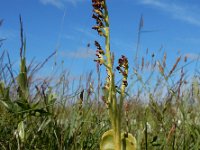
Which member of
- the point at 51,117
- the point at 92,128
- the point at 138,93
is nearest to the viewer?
the point at 51,117

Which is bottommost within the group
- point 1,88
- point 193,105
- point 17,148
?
point 17,148

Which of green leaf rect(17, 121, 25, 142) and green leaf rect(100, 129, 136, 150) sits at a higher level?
green leaf rect(17, 121, 25, 142)

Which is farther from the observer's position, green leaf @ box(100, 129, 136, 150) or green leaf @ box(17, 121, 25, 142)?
green leaf @ box(17, 121, 25, 142)

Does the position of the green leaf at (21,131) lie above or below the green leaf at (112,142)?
above

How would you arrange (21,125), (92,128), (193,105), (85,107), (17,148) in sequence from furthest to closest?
(193,105), (85,107), (92,128), (17,148), (21,125)

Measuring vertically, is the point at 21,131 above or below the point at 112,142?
above

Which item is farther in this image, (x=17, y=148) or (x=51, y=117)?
(x=51, y=117)

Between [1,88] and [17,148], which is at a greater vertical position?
[1,88]

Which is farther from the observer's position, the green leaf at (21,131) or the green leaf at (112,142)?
the green leaf at (21,131)

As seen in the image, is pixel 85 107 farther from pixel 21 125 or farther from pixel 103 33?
pixel 103 33

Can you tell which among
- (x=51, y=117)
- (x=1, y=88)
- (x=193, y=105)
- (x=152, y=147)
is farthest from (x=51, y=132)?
(x=193, y=105)

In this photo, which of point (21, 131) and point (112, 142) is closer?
point (112, 142)

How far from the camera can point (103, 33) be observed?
1.00 meters

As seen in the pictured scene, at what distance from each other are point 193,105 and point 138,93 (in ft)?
2.01
